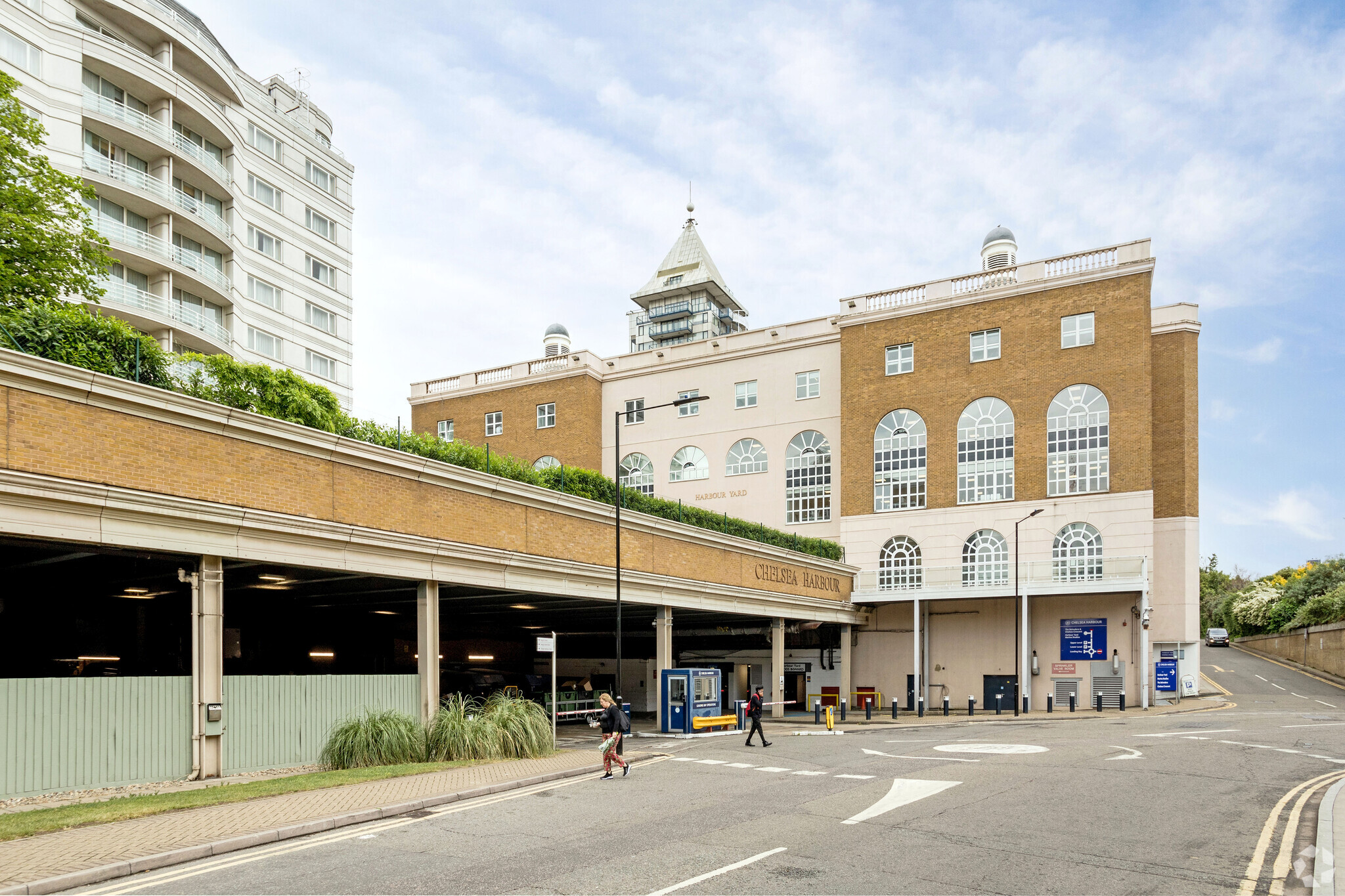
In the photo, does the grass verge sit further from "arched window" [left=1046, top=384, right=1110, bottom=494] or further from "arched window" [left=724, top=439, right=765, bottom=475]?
"arched window" [left=724, top=439, right=765, bottom=475]

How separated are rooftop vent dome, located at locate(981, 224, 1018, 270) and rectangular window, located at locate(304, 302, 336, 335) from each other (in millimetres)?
37433

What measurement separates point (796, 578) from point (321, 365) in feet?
99.8

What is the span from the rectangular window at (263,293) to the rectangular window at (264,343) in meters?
1.64

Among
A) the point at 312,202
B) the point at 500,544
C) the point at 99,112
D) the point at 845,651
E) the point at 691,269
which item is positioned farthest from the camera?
the point at 691,269

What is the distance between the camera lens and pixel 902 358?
1916 inches

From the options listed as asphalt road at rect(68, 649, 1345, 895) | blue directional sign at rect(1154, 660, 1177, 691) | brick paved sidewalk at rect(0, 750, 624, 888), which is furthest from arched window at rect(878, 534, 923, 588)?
brick paved sidewalk at rect(0, 750, 624, 888)

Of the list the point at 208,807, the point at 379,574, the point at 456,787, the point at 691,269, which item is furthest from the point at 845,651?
the point at 691,269

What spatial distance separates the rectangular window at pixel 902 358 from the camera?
4834cm

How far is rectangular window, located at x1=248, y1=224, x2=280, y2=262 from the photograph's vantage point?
4959cm

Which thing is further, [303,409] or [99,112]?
[99,112]

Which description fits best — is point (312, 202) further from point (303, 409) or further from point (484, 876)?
point (484, 876)

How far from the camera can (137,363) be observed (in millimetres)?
15953

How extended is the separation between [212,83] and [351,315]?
14517mm

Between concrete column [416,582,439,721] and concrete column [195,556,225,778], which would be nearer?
concrete column [195,556,225,778]
